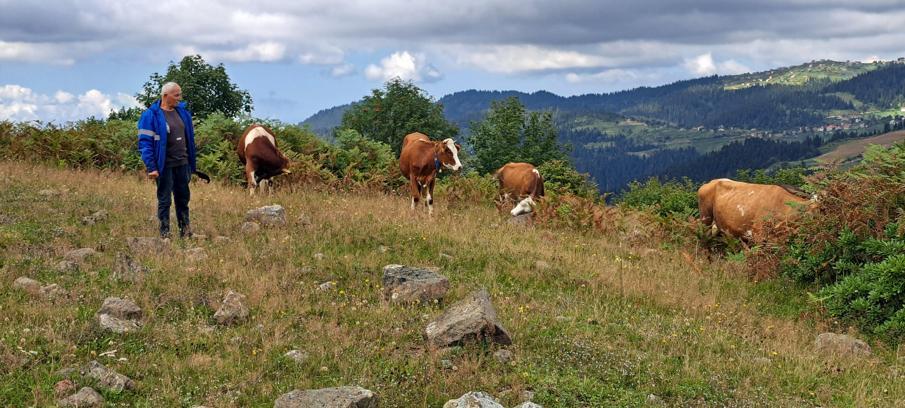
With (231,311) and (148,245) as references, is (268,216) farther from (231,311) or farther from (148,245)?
(231,311)

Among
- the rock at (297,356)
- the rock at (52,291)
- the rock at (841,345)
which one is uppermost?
the rock at (52,291)

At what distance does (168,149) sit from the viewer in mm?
11172

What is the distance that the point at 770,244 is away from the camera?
42.6ft

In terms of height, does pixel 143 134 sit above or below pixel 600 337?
above

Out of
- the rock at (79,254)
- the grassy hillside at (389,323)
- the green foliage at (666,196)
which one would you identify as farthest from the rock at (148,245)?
the green foliage at (666,196)

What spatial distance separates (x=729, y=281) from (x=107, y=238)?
1134 cm

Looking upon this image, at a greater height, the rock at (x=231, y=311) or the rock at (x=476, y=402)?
the rock at (x=231, y=311)

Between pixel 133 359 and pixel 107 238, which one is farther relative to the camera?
pixel 107 238

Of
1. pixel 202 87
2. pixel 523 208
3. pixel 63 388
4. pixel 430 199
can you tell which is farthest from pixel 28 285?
pixel 202 87

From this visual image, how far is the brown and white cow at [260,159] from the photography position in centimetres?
1748

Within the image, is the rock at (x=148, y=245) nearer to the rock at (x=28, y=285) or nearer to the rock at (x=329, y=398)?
the rock at (x=28, y=285)

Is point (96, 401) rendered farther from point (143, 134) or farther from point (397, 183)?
point (397, 183)

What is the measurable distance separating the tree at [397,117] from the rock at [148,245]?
6975cm

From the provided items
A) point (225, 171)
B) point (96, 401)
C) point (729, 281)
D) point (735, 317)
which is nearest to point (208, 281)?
point (96, 401)
